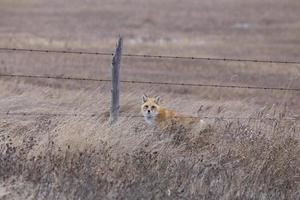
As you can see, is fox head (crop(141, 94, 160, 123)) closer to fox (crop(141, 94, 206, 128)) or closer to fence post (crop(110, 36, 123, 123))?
fox (crop(141, 94, 206, 128))

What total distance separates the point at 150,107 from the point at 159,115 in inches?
13.0

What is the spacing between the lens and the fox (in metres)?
11.2

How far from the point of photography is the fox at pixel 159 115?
11164 mm

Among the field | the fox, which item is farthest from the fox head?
the field

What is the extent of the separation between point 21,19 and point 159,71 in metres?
18.2

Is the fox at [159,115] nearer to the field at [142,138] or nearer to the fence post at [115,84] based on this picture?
the field at [142,138]

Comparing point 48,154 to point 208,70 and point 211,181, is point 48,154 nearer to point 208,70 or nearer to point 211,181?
point 211,181

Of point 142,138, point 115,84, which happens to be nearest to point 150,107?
point 115,84

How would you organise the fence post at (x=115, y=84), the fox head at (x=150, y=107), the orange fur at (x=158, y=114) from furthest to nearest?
1. the fox head at (x=150, y=107)
2. the orange fur at (x=158, y=114)
3. the fence post at (x=115, y=84)

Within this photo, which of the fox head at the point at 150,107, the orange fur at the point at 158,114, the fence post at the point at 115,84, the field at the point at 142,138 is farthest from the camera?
the fox head at the point at 150,107

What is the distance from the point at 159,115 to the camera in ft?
41.5

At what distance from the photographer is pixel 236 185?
8.66 meters

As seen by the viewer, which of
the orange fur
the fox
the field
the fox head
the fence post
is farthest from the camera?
the fox head

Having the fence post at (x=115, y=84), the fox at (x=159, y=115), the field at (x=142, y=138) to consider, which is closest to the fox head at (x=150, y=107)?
the fox at (x=159, y=115)
